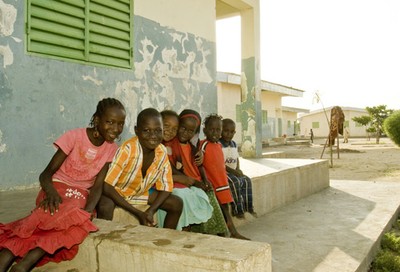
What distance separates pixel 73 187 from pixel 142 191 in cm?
47

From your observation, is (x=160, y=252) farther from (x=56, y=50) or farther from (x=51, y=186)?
(x=56, y=50)

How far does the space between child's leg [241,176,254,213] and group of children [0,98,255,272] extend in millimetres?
468

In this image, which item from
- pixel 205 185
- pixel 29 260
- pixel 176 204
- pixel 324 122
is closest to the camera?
pixel 29 260

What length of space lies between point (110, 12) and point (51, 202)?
3106 mm

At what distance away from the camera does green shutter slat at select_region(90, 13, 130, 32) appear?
4266 mm

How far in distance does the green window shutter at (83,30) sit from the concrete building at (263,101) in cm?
900

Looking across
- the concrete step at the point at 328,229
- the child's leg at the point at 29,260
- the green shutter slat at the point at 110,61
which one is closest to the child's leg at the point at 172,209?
the concrete step at the point at 328,229

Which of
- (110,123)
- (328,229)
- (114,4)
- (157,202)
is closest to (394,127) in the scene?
(328,229)

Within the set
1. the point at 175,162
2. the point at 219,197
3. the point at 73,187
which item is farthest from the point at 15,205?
the point at 219,197

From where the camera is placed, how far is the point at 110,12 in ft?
14.5

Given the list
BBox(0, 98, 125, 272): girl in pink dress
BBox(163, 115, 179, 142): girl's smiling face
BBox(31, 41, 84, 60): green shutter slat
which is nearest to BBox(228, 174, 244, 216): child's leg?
BBox(163, 115, 179, 142): girl's smiling face

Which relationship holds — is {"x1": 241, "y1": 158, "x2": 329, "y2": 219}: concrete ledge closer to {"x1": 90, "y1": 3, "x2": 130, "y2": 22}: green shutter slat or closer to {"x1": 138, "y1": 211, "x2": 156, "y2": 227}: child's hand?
{"x1": 138, "y1": 211, "x2": 156, "y2": 227}: child's hand

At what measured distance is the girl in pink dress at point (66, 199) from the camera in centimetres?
187

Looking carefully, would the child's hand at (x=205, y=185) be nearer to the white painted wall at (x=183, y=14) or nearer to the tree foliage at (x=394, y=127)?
the white painted wall at (x=183, y=14)
